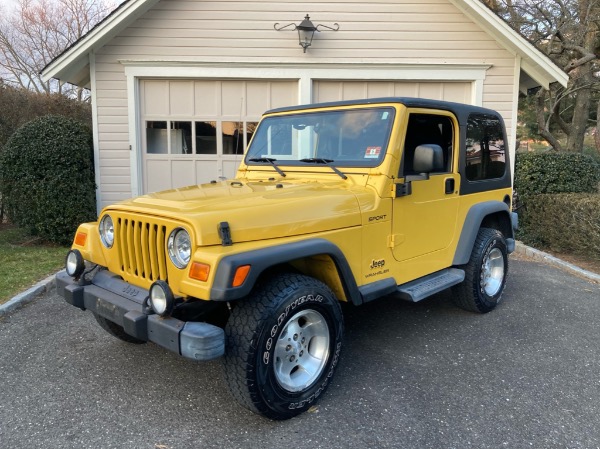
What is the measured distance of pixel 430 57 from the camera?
8578mm

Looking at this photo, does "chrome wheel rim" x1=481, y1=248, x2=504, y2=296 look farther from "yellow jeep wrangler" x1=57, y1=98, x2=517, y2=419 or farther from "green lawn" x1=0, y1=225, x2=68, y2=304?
"green lawn" x1=0, y1=225, x2=68, y2=304

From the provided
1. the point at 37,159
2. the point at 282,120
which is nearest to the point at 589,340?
the point at 282,120

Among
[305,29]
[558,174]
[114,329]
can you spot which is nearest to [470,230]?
[114,329]

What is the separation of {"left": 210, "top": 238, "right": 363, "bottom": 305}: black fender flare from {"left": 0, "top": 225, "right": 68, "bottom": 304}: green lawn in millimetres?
3457

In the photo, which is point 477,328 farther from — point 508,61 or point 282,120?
point 508,61

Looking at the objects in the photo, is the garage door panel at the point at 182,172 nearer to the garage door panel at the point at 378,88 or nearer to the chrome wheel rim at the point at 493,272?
the garage door panel at the point at 378,88

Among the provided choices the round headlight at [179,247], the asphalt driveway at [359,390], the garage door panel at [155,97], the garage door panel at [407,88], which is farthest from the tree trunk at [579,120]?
the round headlight at [179,247]

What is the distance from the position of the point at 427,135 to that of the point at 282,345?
224 cm

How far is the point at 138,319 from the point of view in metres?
2.71

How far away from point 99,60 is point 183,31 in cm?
151

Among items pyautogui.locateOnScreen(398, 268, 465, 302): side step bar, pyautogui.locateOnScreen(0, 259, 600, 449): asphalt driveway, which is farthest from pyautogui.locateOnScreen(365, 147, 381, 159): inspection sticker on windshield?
pyautogui.locateOnScreen(0, 259, 600, 449): asphalt driveway

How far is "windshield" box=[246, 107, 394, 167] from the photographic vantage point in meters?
3.68

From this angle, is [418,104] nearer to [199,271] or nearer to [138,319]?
[199,271]

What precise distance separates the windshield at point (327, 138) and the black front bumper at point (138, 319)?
171 cm
